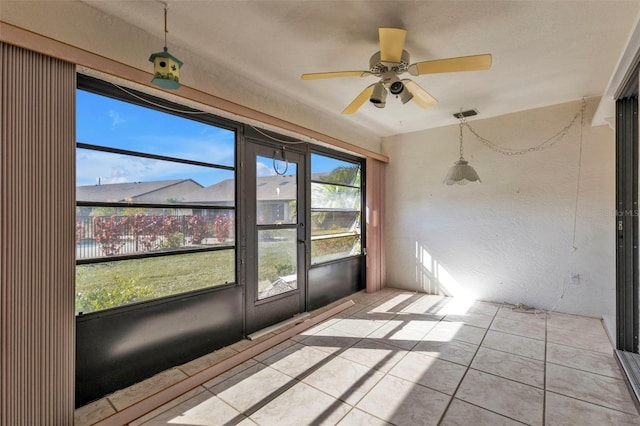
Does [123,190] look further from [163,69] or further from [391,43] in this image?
[391,43]

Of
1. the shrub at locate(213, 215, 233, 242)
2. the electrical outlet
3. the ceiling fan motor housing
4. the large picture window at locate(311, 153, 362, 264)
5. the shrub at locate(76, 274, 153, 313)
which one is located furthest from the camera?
the large picture window at locate(311, 153, 362, 264)

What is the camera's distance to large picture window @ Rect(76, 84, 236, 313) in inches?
79.6

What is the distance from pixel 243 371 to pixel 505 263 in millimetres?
3621

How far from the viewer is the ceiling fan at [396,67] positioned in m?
1.86

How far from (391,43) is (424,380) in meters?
2.46

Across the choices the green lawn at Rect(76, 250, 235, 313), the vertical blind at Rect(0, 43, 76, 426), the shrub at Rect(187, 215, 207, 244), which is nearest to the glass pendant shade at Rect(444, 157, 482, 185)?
the green lawn at Rect(76, 250, 235, 313)

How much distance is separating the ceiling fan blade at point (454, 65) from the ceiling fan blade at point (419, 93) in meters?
0.22

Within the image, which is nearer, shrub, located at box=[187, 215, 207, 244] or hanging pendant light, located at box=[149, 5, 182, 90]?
hanging pendant light, located at box=[149, 5, 182, 90]

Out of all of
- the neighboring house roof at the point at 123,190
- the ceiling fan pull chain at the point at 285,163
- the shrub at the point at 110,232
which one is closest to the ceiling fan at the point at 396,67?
the ceiling fan pull chain at the point at 285,163

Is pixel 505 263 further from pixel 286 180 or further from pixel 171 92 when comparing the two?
pixel 171 92

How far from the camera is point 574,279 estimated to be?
353cm

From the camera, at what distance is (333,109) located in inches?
144

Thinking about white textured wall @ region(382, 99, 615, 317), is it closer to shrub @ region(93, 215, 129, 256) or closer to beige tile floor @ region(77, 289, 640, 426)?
beige tile floor @ region(77, 289, 640, 426)

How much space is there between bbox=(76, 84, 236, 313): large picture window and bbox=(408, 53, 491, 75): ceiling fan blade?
1842mm
